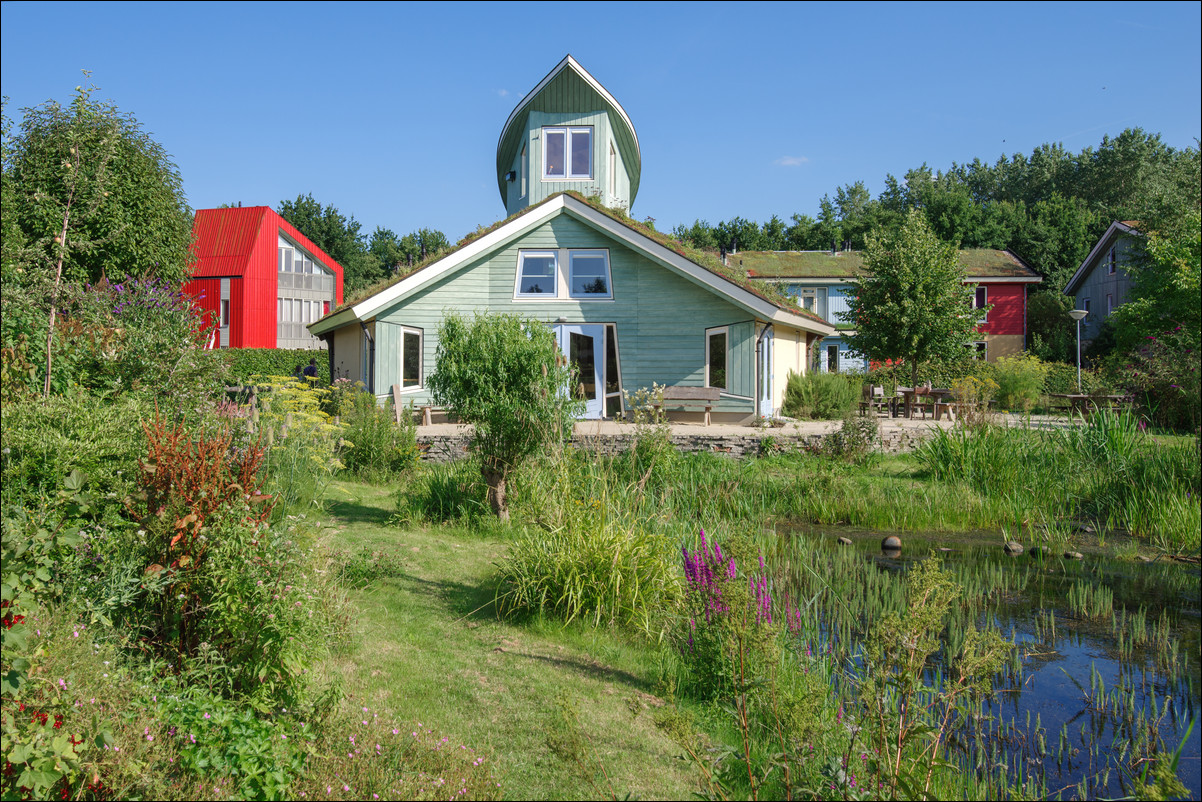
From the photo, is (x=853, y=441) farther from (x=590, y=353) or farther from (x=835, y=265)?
(x=835, y=265)

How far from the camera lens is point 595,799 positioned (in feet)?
10.7

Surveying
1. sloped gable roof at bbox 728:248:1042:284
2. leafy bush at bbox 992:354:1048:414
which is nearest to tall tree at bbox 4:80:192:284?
leafy bush at bbox 992:354:1048:414

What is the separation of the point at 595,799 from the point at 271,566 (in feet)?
6.16

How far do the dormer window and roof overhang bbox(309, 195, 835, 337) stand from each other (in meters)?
2.92

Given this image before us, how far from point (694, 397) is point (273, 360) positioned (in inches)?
816

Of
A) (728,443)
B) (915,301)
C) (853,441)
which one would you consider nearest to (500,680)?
(728,443)

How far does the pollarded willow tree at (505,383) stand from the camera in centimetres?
782

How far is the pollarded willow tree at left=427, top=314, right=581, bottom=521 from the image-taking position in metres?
7.82

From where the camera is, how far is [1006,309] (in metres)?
38.7

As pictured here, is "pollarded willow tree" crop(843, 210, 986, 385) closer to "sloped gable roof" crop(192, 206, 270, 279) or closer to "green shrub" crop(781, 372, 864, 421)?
"green shrub" crop(781, 372, 864, 421)

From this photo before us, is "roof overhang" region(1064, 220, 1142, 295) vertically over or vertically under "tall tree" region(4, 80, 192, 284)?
over

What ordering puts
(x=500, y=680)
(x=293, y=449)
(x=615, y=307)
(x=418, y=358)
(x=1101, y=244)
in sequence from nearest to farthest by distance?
(x=500, y=680)
(x=293, y=449)
(x=615, y=307)
(x=418, y=358)
(x=1101, y=244)

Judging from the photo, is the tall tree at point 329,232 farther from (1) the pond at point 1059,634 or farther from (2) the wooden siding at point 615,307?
(1) the pond at point 1059,634

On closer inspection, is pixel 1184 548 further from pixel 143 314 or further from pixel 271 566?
pixel 143 314
